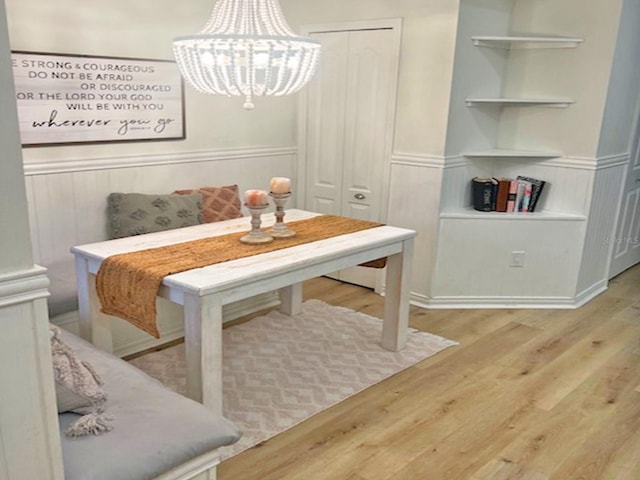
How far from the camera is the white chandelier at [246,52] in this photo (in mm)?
2572

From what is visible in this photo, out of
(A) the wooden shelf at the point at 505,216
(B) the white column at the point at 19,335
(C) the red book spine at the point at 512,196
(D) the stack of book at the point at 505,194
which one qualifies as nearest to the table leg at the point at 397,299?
(A) the wooden shelf at the point at 505,216

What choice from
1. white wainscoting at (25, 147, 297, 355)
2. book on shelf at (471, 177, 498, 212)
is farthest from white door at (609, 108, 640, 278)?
white wainscoting at (25, 147, 297, 355)

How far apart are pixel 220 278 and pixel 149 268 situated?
0.31 metres

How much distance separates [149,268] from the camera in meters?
2.39

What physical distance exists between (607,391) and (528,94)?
2159 mm

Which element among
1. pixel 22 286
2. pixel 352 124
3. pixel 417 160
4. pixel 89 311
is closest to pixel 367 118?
pixel 352 124

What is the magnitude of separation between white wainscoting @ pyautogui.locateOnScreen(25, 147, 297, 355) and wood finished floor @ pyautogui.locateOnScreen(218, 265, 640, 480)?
3.81 feet

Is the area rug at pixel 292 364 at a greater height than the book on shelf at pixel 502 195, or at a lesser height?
lesser

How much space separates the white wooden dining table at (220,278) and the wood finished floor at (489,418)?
37 centimetres

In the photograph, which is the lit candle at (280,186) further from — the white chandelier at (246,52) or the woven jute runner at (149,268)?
the white chandelier at (246,52)

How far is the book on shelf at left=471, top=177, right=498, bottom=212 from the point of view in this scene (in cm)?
410

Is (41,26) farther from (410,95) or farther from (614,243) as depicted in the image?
(614,243)

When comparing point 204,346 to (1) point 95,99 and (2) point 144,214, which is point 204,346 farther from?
(1) point 95,99

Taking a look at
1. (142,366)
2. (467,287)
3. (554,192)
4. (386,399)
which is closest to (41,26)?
(142,366)
